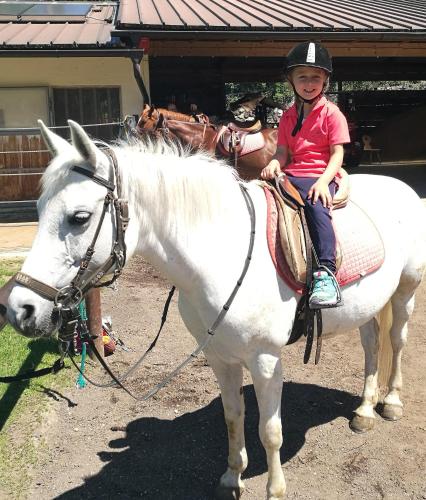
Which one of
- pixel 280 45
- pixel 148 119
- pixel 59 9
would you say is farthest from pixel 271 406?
pixel 59 9

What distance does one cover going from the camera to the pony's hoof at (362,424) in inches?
128

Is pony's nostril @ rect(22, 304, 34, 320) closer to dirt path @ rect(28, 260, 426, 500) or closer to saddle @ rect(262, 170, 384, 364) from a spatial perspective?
saddle @ rect(262, 170, 384, 364)

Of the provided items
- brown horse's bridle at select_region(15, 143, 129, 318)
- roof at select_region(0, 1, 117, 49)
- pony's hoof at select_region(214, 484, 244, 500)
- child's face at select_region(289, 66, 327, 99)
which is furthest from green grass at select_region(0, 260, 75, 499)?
roof at select_region(0, 1, 117, 49)

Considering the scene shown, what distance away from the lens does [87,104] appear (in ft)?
33.4

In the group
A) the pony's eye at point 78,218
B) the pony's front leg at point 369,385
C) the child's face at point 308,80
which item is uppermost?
the child's face at point 308,80

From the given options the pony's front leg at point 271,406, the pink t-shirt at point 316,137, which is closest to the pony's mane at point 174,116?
the pink t-shirt at point 316,137

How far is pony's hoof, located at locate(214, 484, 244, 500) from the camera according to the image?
106 inches

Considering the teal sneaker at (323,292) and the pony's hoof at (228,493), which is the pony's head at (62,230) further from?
the pony's hoof at (228,493)

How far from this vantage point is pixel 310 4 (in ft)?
40.0

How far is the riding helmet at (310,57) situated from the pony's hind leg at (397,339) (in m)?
1.57

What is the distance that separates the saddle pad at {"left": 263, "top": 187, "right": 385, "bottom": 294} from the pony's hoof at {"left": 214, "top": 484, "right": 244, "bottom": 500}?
118 cm

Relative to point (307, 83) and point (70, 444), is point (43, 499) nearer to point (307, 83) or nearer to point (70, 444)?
point (70, 444)

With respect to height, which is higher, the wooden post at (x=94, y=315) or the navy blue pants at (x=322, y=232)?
the navy blue pants at (x=322, y=232)

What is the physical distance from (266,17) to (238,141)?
142 inches
